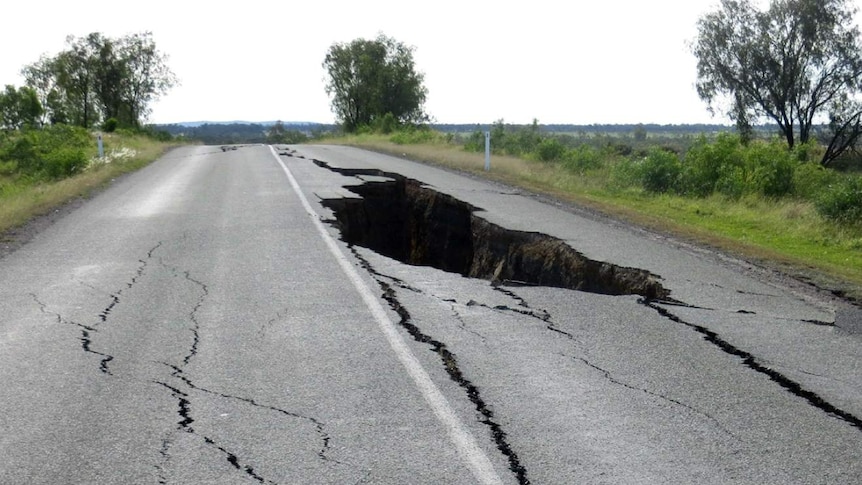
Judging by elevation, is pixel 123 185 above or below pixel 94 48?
below

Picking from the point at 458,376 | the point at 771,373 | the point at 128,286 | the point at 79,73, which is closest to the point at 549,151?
the point at 128,286

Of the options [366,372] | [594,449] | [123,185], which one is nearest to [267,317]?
[366,372]

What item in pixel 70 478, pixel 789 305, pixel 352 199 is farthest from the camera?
pixel 352 199

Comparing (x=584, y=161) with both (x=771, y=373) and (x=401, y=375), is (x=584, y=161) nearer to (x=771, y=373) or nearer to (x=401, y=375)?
(x=771, y=373)

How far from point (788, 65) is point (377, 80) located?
32802 mm

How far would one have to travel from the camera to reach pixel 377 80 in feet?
201

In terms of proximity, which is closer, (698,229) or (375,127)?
(698,229)

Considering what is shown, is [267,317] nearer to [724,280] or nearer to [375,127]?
[724,280]

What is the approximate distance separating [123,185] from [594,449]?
17.2 m

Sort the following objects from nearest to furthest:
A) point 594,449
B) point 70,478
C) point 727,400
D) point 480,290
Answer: point 70,478, point 594,449, point 727,400, point 480,290

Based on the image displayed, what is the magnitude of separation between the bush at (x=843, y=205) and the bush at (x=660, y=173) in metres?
5.70

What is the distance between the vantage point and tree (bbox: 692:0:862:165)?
3469 centimetres

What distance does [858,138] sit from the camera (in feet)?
118

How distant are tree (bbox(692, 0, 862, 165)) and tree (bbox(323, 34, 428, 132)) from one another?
28.0 m
